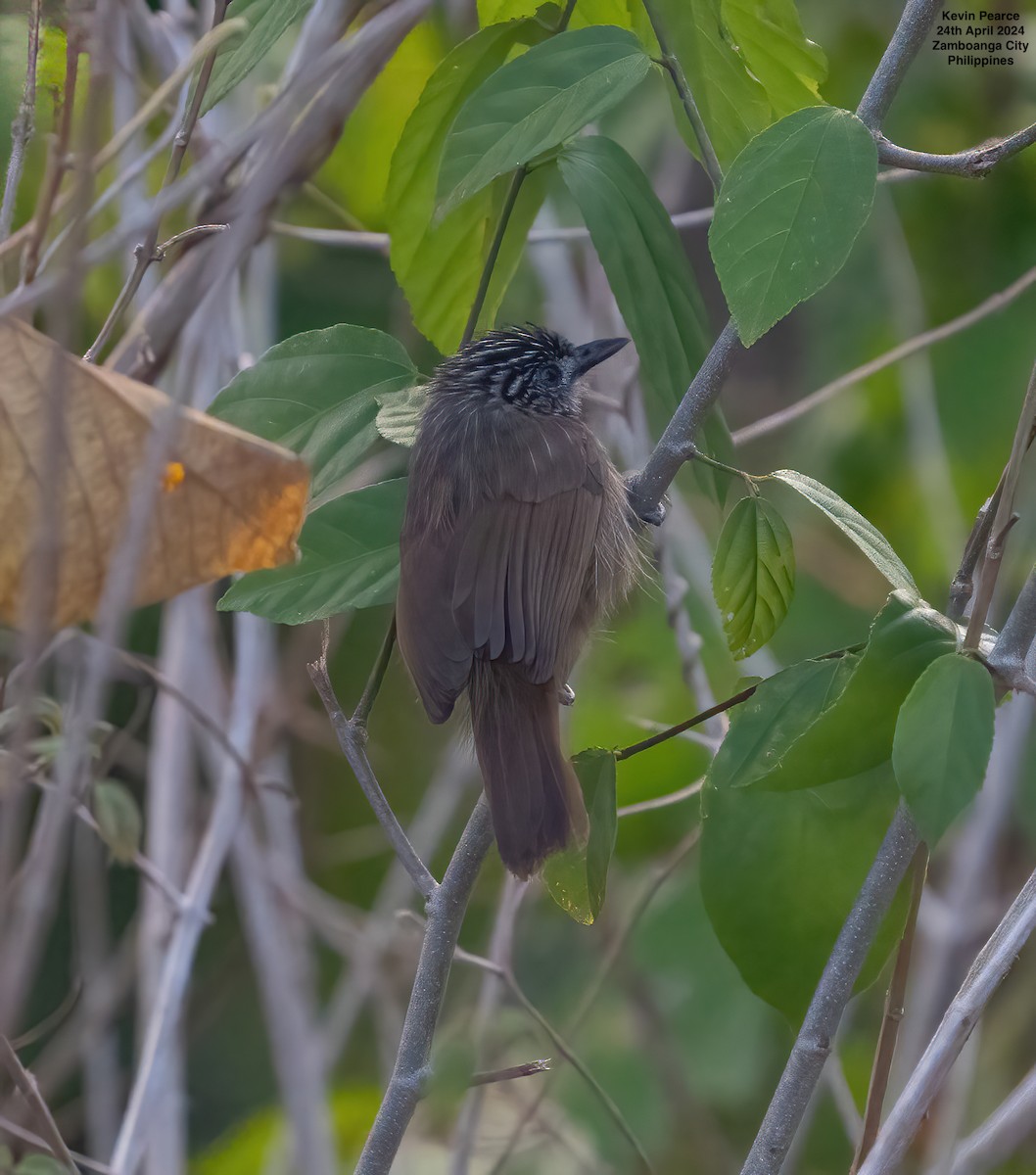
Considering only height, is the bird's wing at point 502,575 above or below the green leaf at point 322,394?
below

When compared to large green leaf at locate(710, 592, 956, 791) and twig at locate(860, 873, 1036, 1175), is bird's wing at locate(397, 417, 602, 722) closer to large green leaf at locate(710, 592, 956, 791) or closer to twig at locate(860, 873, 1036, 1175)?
large green leaf at locate(710, 592, 956, 791)

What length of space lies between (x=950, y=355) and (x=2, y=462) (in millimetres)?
2819

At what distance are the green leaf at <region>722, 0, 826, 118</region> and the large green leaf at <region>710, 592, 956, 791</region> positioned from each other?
22.9 inches

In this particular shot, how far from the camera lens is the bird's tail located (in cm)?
154

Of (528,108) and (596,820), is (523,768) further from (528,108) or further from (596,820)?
(528,108)

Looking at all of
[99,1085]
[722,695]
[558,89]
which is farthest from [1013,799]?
[558,89]

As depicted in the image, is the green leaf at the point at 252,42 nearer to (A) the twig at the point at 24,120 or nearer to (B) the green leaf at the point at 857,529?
(A) the twig at the point at 24,120

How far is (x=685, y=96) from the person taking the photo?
1.40 metres

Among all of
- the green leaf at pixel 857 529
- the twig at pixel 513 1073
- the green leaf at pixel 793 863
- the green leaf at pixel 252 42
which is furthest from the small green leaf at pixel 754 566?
the green leaf at pixel 252 42

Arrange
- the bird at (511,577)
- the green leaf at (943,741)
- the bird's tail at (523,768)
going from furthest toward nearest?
1. the bird at (511,577)
2. the bird's tail at (523,768)
3. the green leaf at (943,741)

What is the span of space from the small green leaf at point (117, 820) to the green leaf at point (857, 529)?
1013 millimetres

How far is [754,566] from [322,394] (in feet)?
1.64

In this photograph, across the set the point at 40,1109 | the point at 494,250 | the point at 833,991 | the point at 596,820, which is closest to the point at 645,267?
the point at 494,250

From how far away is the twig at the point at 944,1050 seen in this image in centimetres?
132
